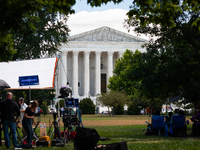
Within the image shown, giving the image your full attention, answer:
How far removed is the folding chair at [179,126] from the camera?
15539 millimetres

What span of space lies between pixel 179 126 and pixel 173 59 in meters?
2.93

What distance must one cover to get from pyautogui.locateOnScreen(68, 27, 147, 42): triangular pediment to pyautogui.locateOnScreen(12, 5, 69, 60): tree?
46.2 metres

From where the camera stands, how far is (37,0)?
9797mm

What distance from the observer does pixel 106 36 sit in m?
79.0

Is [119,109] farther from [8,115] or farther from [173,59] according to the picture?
[8,115]

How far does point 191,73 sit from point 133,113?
4557 centimetres

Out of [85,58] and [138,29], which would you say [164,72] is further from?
[85,58]

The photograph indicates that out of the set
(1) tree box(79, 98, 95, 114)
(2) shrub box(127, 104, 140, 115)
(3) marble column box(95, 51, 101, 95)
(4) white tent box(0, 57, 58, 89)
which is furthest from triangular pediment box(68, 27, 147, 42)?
(4) white tent box(0, 57, 58, 89)

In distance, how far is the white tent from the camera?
14.9 m

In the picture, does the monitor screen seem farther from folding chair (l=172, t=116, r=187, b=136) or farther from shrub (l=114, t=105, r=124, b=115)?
shrub (l=114, t=105, r=124, b=115)

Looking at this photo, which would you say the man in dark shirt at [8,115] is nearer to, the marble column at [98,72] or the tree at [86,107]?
the tree at [86,107]

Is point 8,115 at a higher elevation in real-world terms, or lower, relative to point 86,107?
higher

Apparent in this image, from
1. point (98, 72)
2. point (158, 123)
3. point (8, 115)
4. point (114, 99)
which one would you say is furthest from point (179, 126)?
point (98, 72)

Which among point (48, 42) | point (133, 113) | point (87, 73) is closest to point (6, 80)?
point (48, 42)
